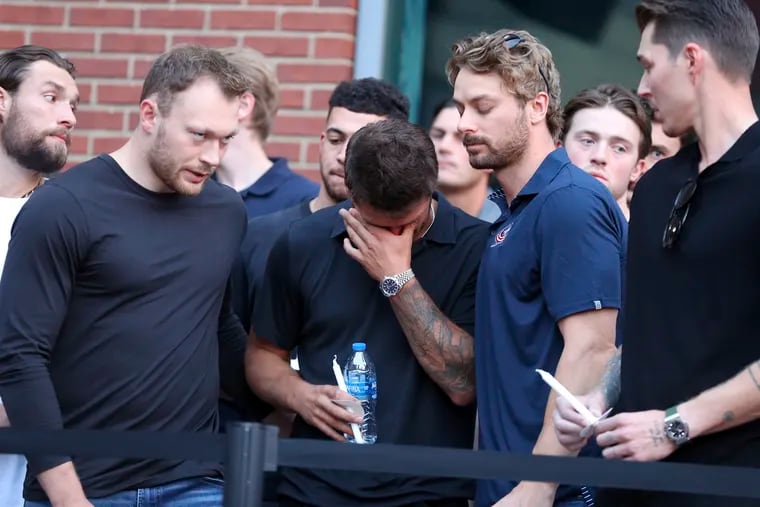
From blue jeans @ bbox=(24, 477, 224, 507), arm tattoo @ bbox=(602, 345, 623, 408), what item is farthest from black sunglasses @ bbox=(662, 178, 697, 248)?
blue jeans @ bbox=(24, 477, 224, 507)

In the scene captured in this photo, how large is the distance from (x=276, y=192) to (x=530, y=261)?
211 centimetres

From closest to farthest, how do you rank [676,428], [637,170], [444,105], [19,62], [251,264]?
[676,428] → [251,264] → [19,62] → [637,170] → [444,105]

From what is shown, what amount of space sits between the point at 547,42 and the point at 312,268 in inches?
107

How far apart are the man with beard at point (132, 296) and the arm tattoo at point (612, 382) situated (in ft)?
4.00

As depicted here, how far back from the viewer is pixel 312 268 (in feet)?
13.9

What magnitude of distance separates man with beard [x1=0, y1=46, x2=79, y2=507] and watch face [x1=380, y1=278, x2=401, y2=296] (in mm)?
1444

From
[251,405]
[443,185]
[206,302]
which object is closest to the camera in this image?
[206,302]

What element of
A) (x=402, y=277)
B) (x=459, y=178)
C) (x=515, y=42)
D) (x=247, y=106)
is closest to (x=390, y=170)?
(x=402, y=277)

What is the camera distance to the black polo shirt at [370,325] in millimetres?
4023

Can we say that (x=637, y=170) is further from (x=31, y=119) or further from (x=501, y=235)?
(x=31, y=119)

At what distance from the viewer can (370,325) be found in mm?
4148

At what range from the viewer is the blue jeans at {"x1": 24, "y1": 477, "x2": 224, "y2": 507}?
3.96 meters

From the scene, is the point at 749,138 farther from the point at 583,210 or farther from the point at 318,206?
the point at 318,206

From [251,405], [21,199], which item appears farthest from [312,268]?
[21,199]
